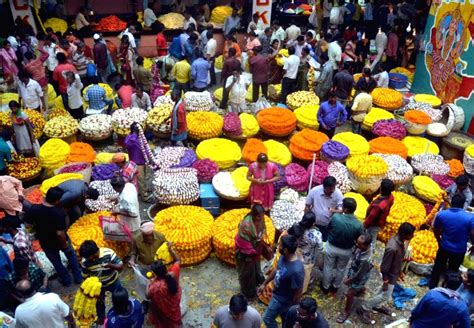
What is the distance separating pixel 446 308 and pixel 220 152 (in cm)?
518

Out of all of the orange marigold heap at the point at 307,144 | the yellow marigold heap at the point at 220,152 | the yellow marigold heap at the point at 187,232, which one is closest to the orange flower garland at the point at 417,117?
the orange marigold heap at the point at 307,144

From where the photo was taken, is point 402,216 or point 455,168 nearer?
point 402,216

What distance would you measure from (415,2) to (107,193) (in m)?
14.4

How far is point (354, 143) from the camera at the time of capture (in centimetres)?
934

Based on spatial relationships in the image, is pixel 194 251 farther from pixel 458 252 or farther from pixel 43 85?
pixel 43 85

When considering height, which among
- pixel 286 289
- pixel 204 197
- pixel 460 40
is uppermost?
pixel 460 40

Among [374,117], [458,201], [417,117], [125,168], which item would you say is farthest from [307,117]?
Answer: [125,168]

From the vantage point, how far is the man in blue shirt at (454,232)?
6.03 m

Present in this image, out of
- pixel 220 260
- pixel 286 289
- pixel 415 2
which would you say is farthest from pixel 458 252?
pixel 415 2

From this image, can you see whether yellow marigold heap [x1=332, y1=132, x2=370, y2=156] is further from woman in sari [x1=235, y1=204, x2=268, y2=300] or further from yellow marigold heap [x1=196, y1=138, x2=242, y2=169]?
woman in sari [x1=235, y1=204, x2=268, y2=300]

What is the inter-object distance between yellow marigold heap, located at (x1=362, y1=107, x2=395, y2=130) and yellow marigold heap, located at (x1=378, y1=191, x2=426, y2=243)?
2.89 metres

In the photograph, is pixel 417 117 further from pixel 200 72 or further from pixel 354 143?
pixel 200 72

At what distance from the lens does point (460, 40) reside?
11148 millimetres

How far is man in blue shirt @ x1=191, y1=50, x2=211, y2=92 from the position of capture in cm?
1154
